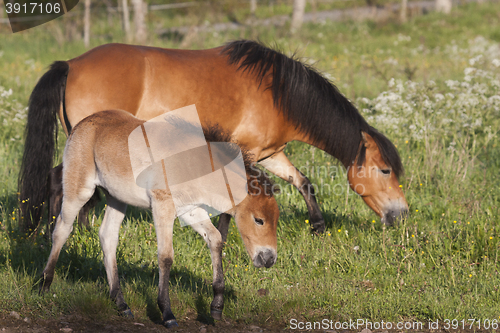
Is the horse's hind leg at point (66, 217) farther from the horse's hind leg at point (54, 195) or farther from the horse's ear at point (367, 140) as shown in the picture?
the horse's ear at point (367, 140)

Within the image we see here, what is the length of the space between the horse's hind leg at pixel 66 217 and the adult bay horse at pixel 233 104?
3.83 feet

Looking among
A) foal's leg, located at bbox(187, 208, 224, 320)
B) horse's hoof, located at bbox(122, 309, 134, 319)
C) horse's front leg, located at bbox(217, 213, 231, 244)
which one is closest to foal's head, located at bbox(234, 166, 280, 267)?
foal's leg, located at bbox(187, 208, 224, 320)

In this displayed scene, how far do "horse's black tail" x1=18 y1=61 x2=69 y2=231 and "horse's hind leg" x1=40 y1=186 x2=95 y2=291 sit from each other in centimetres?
116

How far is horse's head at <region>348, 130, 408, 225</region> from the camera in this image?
5219 millimetres

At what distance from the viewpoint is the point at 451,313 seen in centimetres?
350

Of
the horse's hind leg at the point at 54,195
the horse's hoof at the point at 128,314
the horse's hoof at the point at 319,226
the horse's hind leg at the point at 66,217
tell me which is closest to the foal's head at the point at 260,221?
the horse's hoof at the point at 128,314

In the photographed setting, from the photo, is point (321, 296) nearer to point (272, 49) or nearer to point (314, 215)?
point (314, 215)

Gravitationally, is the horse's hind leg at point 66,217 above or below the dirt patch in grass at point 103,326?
above

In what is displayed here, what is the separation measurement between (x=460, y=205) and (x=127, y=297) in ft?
12.4

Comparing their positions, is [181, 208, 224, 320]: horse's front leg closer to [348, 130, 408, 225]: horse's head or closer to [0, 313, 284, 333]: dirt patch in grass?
[0, 313, 284, 333]: dirt patch in grass

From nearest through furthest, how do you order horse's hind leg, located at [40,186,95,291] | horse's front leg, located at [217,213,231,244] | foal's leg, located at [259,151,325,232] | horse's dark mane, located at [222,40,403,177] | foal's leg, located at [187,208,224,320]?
foal's leg, located at [187,208,224,320], horse's hind leg, located at [40,186,95,291], horse's front leg, located at [217,213,231,244], horse's dark mane, located at [222,40,403,177], foal's leg, located at [259,151,325,232]

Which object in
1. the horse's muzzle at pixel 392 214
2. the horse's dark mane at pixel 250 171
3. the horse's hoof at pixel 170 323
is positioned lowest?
the horse's muzzle at pixel 392 214

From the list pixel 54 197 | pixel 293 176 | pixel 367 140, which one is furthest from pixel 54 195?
pixel 367 140

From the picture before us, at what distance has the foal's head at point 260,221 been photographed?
3.26 meters
